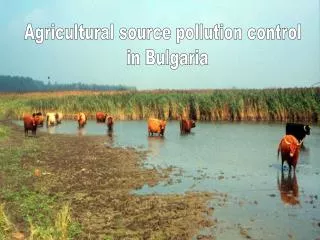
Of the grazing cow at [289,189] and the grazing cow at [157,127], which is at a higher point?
the grazing cow at [157,127]

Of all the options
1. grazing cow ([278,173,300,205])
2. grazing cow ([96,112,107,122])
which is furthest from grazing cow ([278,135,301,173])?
grazing cow ([96,112,107,122])

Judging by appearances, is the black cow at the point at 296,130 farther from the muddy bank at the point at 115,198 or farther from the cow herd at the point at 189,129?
the muddy bank at the point at 115,198

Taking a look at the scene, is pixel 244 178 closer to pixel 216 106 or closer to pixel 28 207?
pixel 28 207

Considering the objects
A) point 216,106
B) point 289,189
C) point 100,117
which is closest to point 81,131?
point 100,117

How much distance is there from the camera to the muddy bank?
9.02 metres

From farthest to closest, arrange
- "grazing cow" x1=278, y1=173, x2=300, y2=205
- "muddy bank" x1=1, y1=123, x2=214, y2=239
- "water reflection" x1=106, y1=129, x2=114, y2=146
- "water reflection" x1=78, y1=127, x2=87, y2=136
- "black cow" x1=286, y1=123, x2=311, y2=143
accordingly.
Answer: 1. "water reflection" x1=78, y1=127, x2=87, y2=136
2. "water reflection" x1=106, y1=129, x2=114, y2=146
3. "black cow" x1=286, y1=123, x2=311, y2=143
4. "grazing cow" x1=278, y1=173, x2=300, y2=205
5. "muddy bank" x1=1, y1=123, x2=214, y2=239

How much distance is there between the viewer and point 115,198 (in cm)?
1148

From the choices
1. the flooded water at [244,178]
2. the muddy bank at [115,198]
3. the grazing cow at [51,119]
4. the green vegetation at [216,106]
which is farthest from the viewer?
the grazing cow at [51,119]

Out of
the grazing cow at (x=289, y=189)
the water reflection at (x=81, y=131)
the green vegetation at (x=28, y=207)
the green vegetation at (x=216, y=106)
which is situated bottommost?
the grazing cow at (x=289, y=189)

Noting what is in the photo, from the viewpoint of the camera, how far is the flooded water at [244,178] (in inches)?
372

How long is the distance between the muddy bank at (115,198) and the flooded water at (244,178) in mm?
553

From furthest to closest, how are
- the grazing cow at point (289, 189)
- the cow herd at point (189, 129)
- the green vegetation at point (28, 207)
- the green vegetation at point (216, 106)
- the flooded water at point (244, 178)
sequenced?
the green vegetation at point (216, 106), the cow herd at point (189, 129), the grazing cow at point (289, 189), the flooded water at point (244, 178), the green vegetation at point (28, 207)

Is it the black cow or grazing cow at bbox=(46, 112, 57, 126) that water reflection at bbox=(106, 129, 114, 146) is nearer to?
grazing cow at bbox=(46, 112, 57, 126)

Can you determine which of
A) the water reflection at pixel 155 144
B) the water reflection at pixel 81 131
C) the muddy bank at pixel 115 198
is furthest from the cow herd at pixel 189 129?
the muddy bank at pixel 115 198
